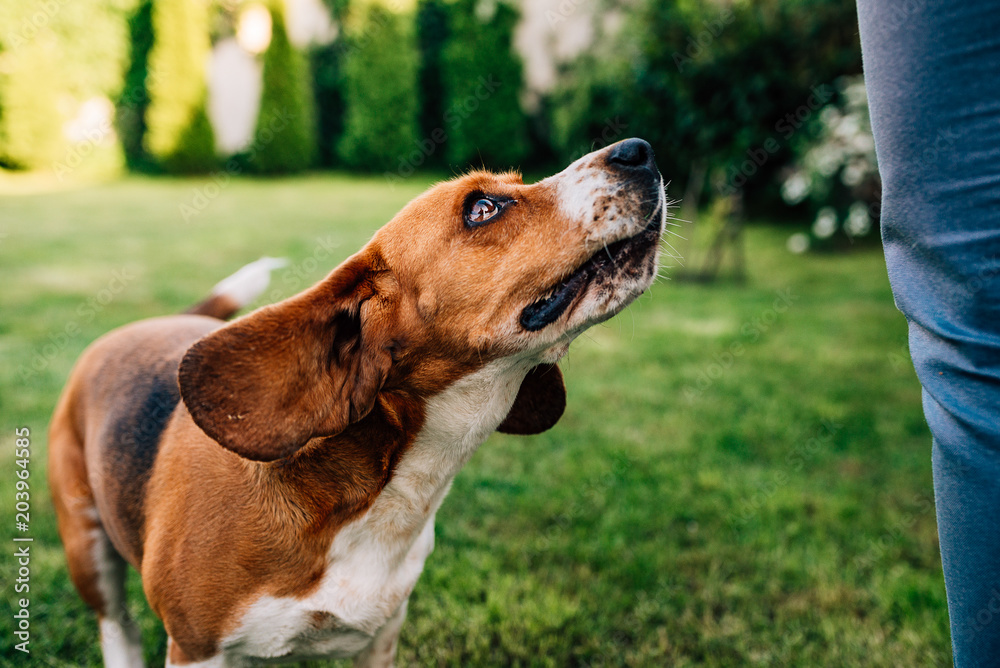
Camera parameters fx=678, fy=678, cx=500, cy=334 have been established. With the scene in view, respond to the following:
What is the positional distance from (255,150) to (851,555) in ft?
66.5

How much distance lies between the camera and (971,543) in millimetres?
1440

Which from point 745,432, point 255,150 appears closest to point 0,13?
point 255,150

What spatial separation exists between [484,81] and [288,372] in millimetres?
19624

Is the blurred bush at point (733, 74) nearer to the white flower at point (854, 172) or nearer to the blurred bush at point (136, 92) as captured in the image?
the white flower at point (854, 172)

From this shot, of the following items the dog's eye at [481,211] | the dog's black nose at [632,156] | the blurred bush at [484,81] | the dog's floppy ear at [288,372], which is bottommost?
the blurred bush at [484,81]

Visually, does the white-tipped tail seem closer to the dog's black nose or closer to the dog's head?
the dog's head

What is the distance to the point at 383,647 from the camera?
225cm

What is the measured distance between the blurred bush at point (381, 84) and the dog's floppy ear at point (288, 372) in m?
18.8

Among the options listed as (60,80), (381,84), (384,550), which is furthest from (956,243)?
(60,80)

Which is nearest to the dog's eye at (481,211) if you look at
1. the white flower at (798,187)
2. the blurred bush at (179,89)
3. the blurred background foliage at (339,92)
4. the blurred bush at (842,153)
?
the blurred bush at (842,153)

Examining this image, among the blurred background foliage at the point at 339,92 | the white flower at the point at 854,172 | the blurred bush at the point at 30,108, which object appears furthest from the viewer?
the blurred bush at the point at 30,108

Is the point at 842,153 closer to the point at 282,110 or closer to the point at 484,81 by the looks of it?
the point at 484,81

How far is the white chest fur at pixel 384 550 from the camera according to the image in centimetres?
185

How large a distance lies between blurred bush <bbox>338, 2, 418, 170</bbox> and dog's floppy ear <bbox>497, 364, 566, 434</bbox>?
1837 cm
